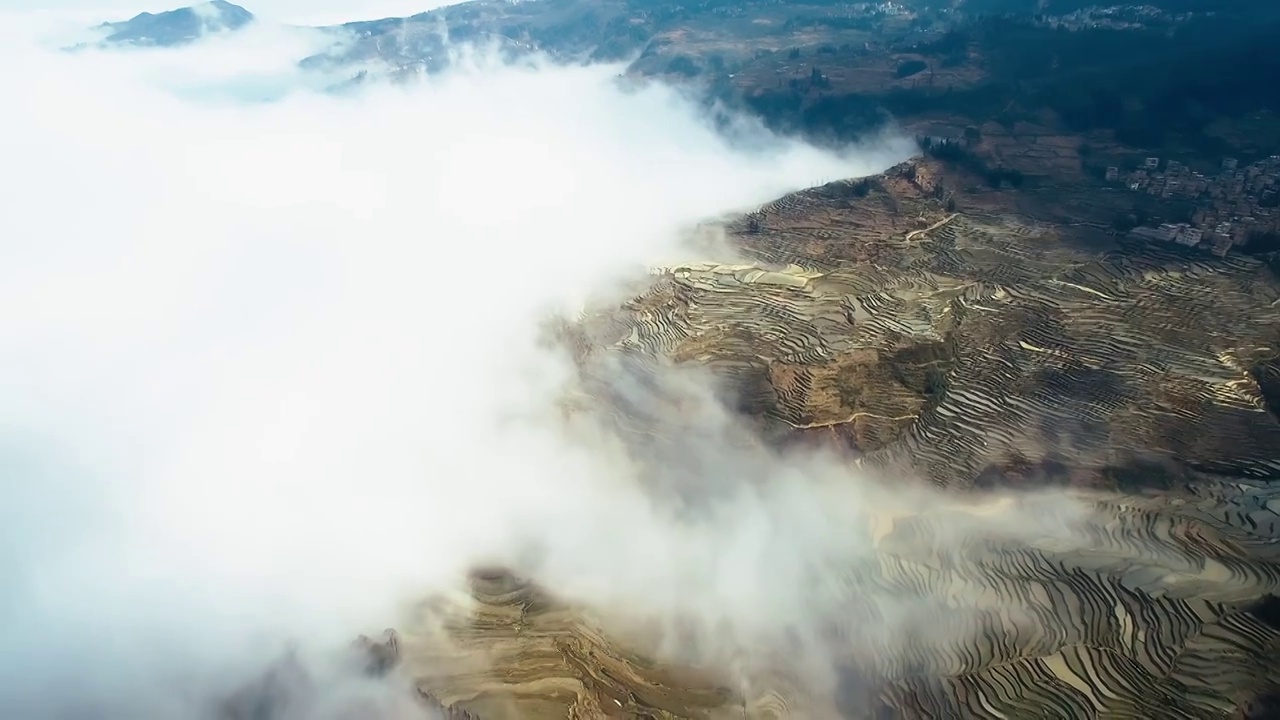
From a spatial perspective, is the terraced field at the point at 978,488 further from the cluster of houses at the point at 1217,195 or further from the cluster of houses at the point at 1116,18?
the cluster of houses at the point at 1116,18

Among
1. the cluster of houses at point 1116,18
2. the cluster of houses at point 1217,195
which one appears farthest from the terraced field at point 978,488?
the cluster of houses at point 1116,18

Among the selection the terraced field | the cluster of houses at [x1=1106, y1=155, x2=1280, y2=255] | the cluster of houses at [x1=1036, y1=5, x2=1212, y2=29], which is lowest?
the terraced field

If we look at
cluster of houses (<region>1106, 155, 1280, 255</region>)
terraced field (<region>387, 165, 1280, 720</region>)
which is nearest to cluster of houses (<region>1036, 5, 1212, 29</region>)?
cluster of houses (<region>1106, 155, 1280, 255</region>)

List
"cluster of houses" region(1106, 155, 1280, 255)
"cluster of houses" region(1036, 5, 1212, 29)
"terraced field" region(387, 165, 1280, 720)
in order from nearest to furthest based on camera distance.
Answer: "terraced field" region(387, 165, 1280, 720) → "cluster of houses" region(1106, 155, 1280, 255) → "cluster of houses" region(1036, 5, 1212, 29)

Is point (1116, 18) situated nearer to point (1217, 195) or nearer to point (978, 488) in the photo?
point (1217, 195)

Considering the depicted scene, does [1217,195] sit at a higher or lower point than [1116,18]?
lower

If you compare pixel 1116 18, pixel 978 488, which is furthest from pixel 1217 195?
pixel 1116 18

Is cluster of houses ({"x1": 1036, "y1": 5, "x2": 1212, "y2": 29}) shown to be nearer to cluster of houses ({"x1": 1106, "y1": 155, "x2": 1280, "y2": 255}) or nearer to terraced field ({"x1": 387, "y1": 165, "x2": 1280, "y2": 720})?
cluster of houses ({"x1": 1106, "y1": 155, "x2": 1280, "y2": 255})
